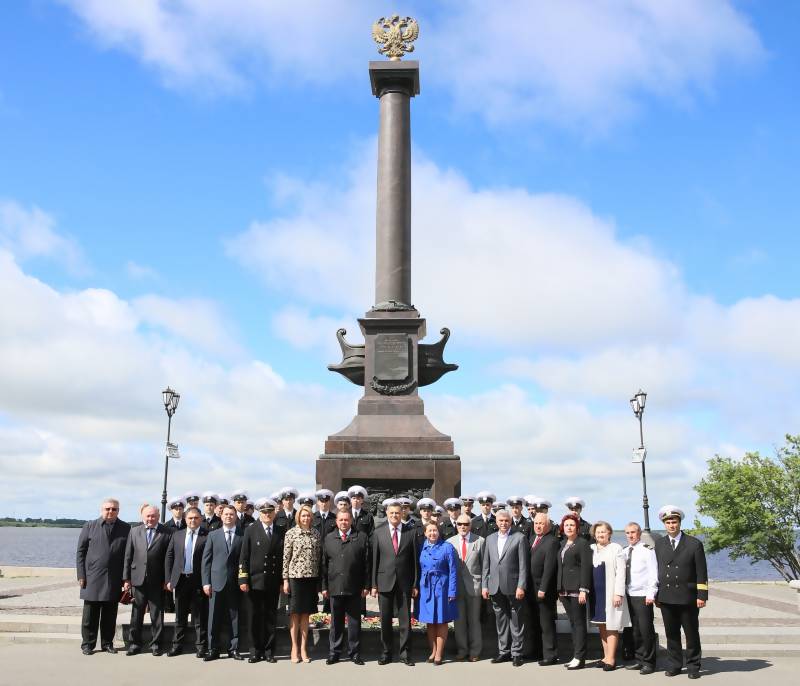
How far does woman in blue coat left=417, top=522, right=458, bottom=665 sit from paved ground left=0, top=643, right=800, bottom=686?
347 mm

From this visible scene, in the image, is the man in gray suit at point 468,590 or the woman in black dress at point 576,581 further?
the man in gray suit at point 468,590

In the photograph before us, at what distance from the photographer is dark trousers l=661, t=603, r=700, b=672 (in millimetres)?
9047

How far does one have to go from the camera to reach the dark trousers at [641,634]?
361 inches

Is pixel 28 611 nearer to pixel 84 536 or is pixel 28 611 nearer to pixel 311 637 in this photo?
pixel 84 536

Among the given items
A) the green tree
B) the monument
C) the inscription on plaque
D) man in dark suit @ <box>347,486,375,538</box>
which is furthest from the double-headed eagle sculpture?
the green tree

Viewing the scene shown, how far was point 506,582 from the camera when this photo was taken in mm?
9602

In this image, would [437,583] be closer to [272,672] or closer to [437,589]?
[437,589]

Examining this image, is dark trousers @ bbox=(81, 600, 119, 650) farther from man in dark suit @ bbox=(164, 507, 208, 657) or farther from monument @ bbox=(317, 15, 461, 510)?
monument @ bbox=(317, 15, 461, 510)

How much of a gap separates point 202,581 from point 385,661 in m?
2.40

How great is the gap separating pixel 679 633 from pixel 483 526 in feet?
9.10

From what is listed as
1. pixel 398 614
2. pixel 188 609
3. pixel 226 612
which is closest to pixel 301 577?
pixel 226 612

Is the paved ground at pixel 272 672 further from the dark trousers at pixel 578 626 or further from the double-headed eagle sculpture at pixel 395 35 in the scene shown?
the double-headed eagle sculpture at pixel 395 35

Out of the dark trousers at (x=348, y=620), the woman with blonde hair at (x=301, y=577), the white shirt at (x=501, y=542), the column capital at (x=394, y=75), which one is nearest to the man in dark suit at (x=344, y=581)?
the dark trousers at (x=348, y=620)

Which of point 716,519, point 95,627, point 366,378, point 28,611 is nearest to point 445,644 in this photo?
point 95,627
